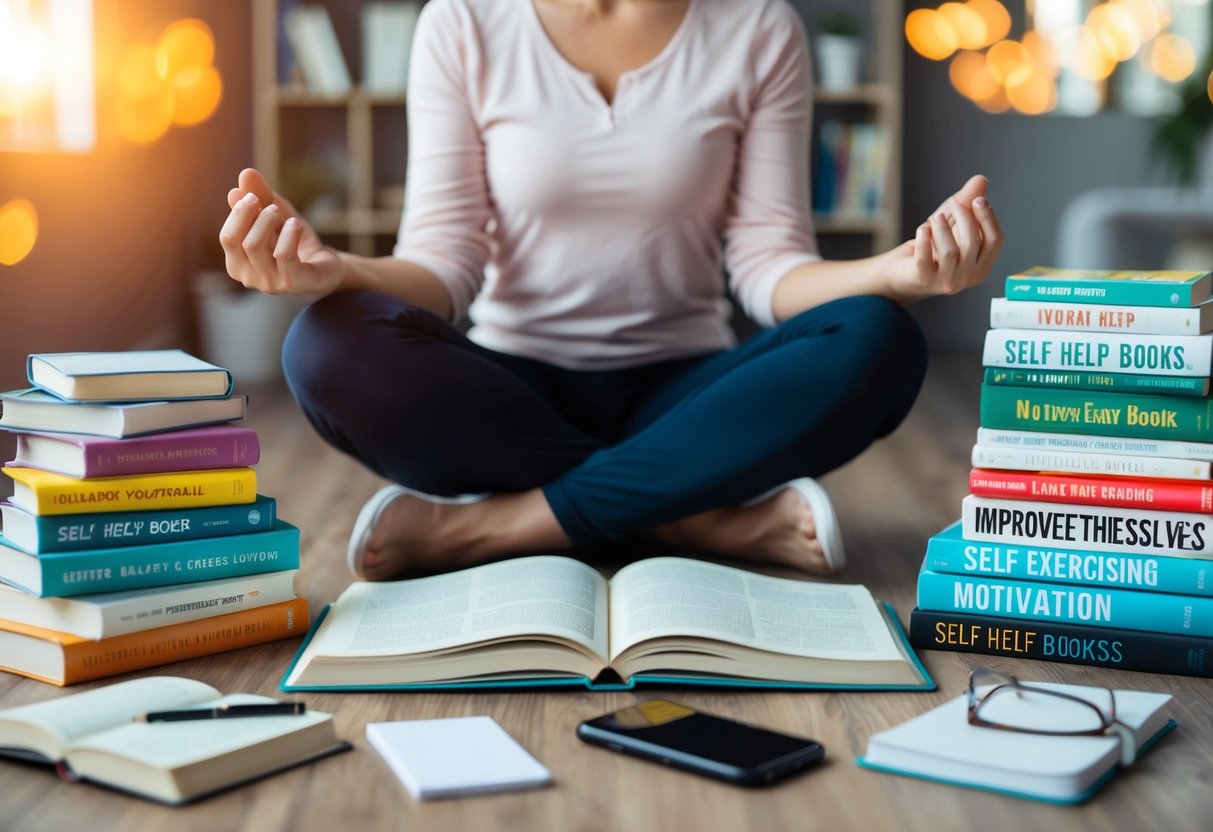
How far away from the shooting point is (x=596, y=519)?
1.49m

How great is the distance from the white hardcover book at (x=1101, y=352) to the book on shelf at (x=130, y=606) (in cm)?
74

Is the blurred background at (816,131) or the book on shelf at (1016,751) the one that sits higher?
the blurred background at (816,131)

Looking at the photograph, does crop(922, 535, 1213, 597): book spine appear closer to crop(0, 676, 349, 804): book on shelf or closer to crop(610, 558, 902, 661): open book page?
crop(610, 558, 902, 661): open book page

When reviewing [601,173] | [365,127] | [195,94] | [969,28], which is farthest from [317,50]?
[601,173]

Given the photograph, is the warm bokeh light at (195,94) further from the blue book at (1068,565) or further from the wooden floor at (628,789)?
the blue book at (1068,565)

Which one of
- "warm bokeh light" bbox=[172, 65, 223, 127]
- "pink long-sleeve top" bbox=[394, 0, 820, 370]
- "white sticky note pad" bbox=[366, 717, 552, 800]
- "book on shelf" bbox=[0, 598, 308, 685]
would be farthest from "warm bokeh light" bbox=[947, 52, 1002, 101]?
"white sticky note pad" bbox=[366, 717, 552, 800]

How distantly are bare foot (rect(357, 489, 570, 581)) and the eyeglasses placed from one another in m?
0.65

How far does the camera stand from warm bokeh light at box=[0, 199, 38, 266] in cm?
208

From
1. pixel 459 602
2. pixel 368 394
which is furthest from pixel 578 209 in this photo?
pixel 459 602

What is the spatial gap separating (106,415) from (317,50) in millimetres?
2780

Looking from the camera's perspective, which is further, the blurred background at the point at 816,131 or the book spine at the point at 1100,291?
the blurred background at the point at 816,131

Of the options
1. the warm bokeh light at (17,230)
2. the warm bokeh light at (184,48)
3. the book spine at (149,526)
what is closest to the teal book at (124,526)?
the book spine at (149,526)

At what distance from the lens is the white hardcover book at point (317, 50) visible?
3615 millimetres

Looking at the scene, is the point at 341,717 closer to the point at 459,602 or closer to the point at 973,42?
the point at 459,602
